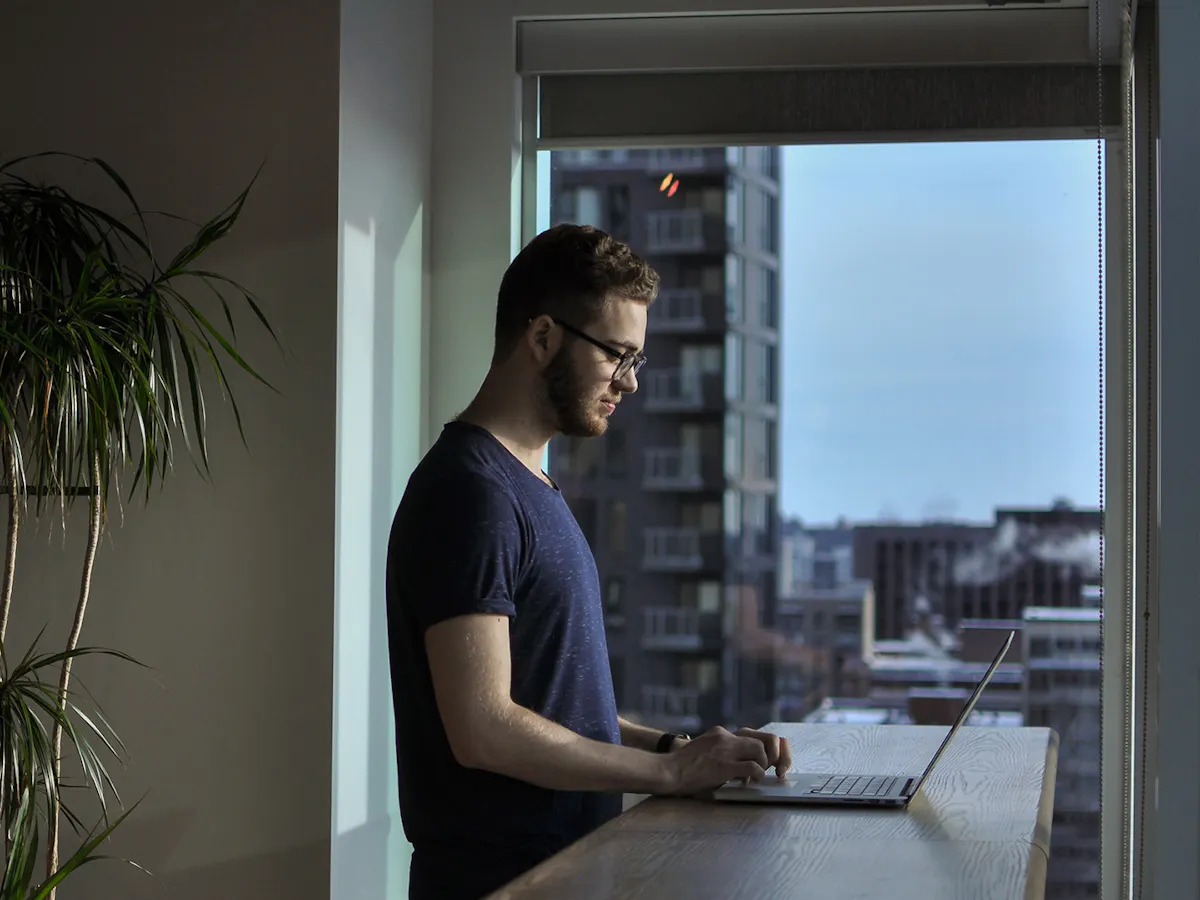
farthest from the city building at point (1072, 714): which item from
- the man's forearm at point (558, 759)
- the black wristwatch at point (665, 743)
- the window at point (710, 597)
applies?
the man's forearm at point (558, 759)

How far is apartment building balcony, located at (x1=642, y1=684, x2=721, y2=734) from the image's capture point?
3576mm

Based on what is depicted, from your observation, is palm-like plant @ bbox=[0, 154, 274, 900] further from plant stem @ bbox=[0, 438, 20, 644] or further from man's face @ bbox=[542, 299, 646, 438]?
man's face @ bbox=[542, 299, 646, 438]

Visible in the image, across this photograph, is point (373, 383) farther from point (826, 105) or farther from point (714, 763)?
point (714, 763)

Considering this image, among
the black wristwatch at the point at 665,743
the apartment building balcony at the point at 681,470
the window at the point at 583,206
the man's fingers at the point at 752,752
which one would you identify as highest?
the window at the point at 583,206

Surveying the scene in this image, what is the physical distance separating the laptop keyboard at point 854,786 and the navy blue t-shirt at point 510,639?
314 millimetres

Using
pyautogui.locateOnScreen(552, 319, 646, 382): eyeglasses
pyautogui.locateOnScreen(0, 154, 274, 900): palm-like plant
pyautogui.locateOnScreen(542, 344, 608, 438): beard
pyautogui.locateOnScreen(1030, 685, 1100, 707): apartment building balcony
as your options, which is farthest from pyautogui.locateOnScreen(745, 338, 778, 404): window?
pyautogui.locateOnScreen(542, 344, 608, 438): beard

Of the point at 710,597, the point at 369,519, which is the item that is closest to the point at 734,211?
the point at 710,597

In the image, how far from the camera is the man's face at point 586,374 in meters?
2.03

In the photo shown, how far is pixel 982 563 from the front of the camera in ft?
11.4

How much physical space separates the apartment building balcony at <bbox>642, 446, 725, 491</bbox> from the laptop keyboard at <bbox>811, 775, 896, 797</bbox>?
5.63 feet

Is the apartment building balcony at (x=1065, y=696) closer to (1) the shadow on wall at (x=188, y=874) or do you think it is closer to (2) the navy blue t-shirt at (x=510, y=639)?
(1) the shadow on wall at (x=188, y=874)

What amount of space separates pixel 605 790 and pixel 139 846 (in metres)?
1.67

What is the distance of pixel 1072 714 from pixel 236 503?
208cm

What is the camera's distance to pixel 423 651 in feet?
6.00
